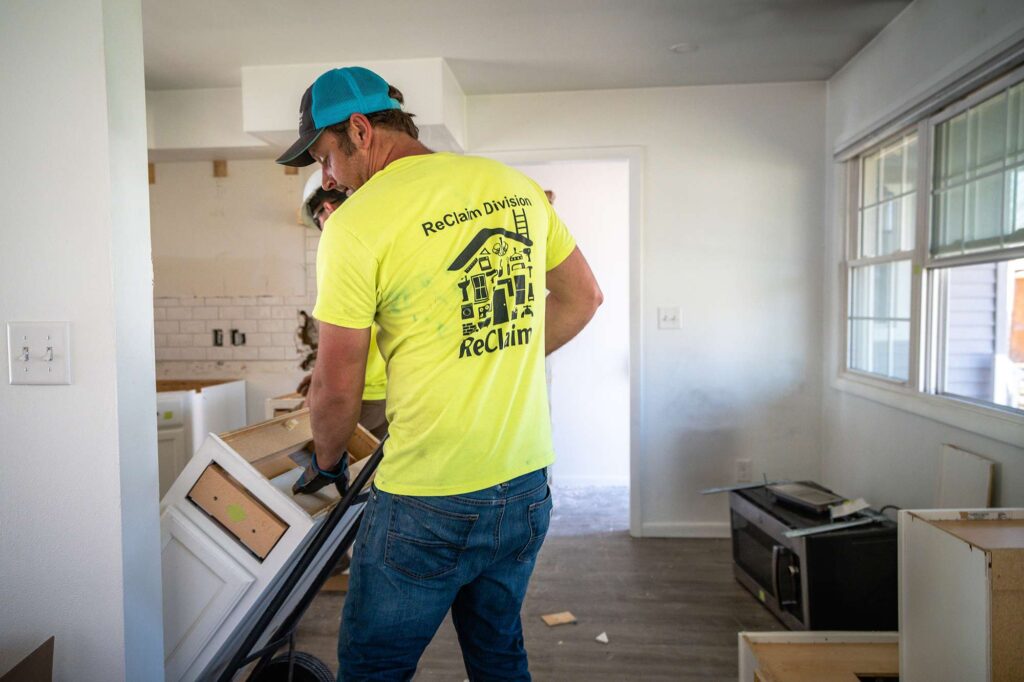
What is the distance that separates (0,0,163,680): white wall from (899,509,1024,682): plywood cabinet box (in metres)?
1.63

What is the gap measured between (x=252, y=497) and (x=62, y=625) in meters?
0.42

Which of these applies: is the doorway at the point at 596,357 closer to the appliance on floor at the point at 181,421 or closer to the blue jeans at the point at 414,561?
the appliance on floor at the point at 181,421

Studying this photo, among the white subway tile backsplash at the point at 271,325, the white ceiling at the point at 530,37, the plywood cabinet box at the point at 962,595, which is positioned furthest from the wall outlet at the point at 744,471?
the white subway tile backsplash at the point at 271,325

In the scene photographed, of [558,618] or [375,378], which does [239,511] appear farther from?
[558,618]

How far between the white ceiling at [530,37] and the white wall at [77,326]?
172 centimetres

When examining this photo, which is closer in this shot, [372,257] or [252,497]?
[372,257]

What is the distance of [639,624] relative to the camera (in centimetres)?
283

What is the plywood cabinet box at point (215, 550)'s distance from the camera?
157 cm

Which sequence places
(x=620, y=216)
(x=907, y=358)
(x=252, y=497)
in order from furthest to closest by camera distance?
1. (x=620, y=216)
2. (x=907, y=358)
3. (x=252, y=497)

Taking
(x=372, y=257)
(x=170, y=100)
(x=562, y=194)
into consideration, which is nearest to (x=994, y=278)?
(x=372, y=257)

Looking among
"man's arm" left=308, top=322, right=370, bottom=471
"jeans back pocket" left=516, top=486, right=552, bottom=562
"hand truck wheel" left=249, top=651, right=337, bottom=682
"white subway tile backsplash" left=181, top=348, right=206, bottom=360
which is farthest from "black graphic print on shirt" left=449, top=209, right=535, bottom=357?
"white subway tile backsplash" left=181, top=348, right=206, bottom=360

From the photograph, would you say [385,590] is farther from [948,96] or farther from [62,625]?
[948,96]

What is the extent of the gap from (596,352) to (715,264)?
4.69 feet

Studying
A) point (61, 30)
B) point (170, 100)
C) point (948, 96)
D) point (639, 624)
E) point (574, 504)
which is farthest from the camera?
point (574, 504)
